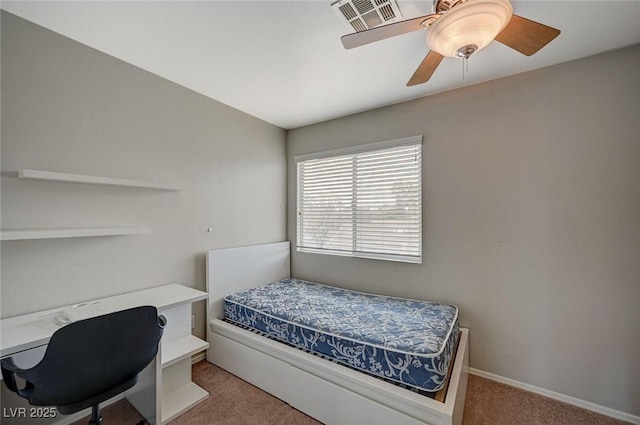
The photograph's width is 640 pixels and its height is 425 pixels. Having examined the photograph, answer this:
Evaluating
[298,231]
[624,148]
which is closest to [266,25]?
[298,231]

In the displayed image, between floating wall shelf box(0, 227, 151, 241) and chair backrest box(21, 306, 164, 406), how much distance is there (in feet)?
Answer: 2.34

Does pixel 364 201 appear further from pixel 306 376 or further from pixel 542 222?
pixel 306 376

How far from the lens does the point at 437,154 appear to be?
2430 millimetres

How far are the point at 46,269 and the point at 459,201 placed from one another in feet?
10.1

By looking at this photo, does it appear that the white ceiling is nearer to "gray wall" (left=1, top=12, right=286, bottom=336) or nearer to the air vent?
the air vent

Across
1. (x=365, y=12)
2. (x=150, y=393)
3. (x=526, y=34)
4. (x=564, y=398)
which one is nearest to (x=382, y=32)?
(x=365, y=12)

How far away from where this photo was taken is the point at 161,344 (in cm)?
184

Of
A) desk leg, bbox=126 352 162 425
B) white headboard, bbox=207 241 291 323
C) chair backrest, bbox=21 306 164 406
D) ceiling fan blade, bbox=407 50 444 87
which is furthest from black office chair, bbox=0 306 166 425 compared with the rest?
ceiling fan blade, bbox=407 50 444 87

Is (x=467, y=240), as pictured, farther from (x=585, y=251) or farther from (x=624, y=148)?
(x=624, y=148)

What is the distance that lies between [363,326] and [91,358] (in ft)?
4.90

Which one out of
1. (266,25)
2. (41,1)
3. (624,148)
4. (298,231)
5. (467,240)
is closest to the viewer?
(41,1)

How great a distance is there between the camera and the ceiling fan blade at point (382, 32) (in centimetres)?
120

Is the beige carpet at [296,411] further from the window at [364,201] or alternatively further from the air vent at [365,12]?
the air vent at [365,12]

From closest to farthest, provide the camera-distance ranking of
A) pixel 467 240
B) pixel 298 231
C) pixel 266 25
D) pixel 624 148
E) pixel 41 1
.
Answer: pixel 41 1 < pixel 266 25 < pixel 624 148 < pixel 467 240 < pixel 298 231
